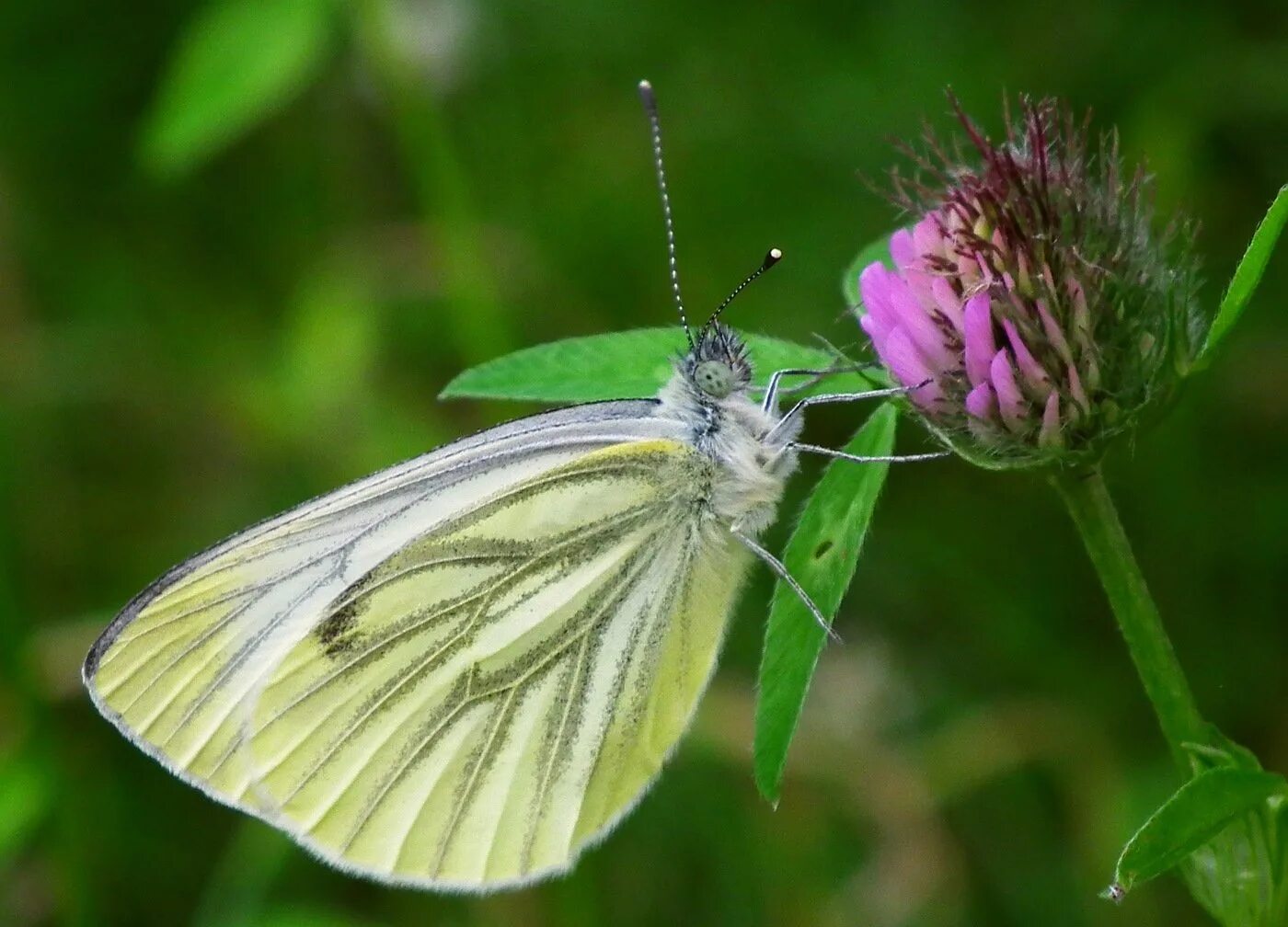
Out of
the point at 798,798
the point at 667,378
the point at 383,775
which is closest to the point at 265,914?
the point at 383,775

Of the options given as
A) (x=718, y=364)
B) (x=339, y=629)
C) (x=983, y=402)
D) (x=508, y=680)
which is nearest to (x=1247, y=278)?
(x=983, y=402)

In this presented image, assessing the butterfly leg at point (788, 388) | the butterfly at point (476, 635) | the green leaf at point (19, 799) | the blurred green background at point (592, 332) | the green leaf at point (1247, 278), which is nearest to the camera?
the green leaf at point (1247, 278)

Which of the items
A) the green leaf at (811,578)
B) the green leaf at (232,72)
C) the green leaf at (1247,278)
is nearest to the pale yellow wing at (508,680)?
the green leaf at (811,578)

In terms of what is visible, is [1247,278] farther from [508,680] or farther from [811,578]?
[508,680]

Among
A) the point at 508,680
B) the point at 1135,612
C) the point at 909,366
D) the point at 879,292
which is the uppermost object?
the point at 879,292

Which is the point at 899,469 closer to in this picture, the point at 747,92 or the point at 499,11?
the point at 747,92

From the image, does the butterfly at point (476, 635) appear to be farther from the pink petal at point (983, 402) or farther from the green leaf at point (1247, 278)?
the green leaf at point (1247, 278)

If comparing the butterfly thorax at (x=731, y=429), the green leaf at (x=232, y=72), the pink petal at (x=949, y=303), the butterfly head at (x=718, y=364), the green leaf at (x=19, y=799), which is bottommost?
the green leaf at (x=19, y=799)

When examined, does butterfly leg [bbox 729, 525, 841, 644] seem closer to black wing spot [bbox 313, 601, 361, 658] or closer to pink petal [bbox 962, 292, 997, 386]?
pink petal [bbox 962, 292, 997, 386]
